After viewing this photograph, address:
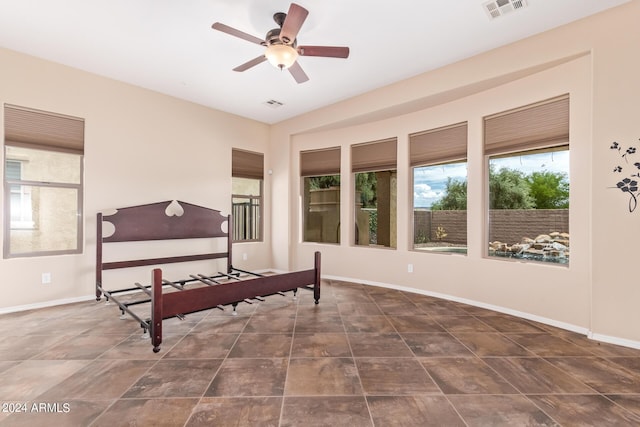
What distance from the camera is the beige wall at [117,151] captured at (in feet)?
12.1

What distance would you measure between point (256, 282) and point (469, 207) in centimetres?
300

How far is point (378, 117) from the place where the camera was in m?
4.97

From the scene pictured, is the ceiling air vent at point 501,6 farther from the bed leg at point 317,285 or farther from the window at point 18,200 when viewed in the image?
the window at point 18,200

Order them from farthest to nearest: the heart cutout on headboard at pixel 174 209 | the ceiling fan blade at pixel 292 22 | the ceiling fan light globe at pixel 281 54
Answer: the heart cutout on headboard at pixel 174 209 → the ceiling fan light globe at pixel 281 54 → the ceiling fan blade at pixel 292 22

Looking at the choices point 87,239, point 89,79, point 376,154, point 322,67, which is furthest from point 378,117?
point 87,239

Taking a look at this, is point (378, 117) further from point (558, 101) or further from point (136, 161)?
point (136, 161)

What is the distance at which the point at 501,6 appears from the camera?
9.18 feet

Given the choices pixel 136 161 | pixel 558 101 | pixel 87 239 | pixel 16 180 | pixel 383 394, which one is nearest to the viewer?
pixel 383 394

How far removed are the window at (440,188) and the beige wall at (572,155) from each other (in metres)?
0.15

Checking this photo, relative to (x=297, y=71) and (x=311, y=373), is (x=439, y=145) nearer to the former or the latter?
(x=297, y=71)

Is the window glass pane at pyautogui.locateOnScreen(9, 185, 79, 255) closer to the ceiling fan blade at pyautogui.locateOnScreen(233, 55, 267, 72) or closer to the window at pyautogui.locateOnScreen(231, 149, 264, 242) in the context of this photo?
the window at pyautogui.locateOnScreen(231, 149, 264, 242)

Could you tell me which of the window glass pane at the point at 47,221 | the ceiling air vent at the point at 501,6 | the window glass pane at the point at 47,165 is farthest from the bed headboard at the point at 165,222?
the ceiling air vent at the point at 501,6

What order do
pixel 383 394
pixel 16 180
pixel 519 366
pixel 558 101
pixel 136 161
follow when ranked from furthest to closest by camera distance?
pixel 136 161 → pixel 16 180 → pixel 558 101 → pixel 519 366 → pixel 383 394

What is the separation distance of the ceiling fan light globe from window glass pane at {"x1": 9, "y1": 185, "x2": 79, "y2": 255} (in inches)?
133
